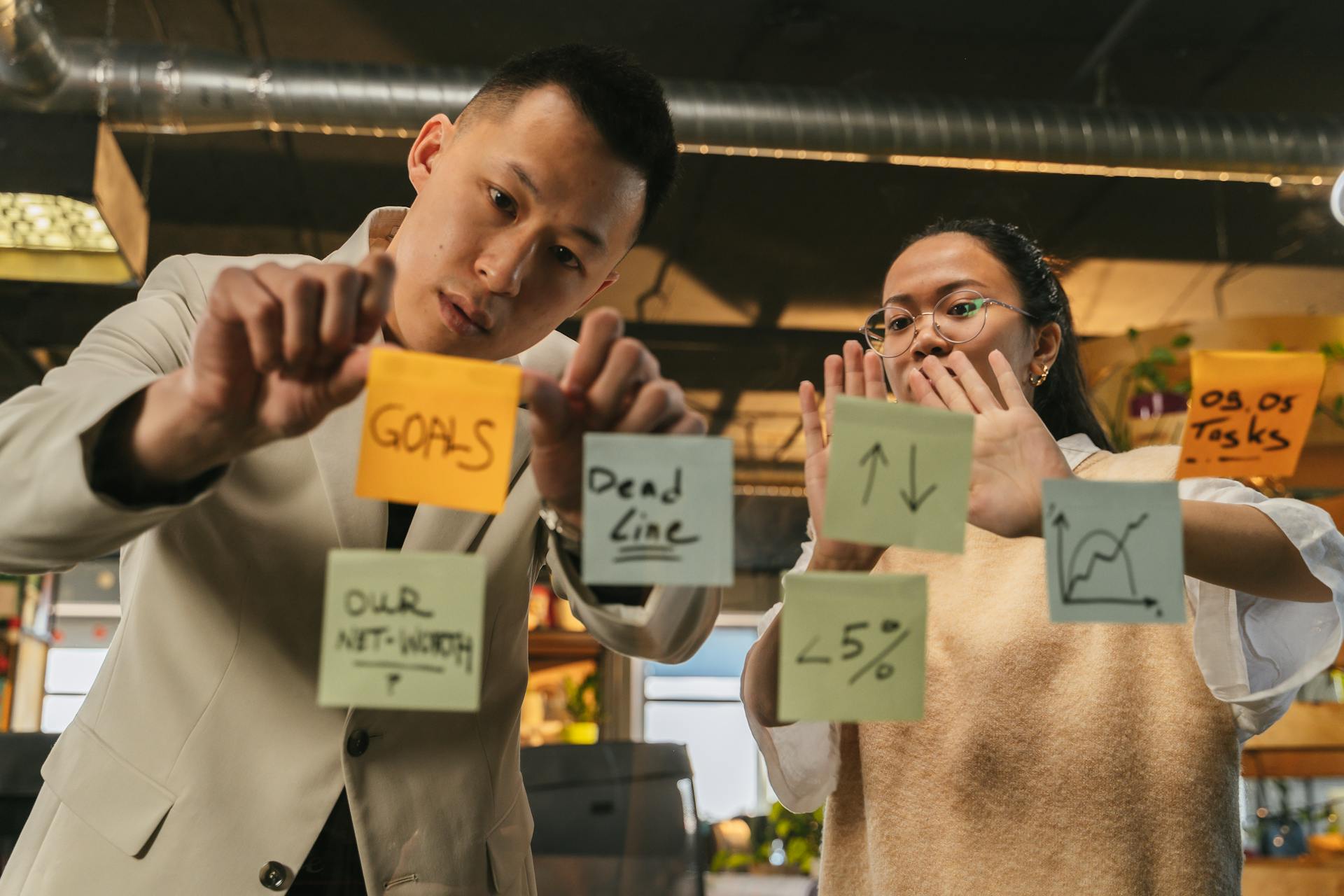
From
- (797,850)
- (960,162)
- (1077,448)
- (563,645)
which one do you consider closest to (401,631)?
(1077,448)

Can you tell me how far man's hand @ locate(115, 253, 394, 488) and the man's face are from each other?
0.19 meters

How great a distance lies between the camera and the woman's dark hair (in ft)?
3.77

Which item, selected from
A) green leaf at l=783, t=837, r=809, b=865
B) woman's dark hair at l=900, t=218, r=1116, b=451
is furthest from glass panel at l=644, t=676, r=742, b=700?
woman's dark hair at l=900, t=218, r=1116, b=451

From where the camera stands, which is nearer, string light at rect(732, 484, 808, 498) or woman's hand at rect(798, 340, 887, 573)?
woman's hand at rect(798, 340, 887, 573)

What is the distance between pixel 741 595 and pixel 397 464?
620 centimetres

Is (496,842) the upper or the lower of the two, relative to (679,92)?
lower

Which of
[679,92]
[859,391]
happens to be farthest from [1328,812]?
[859,391]

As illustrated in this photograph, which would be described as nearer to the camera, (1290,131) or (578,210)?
(578,210)

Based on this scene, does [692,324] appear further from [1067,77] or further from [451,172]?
[451,172]

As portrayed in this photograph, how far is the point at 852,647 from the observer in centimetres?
57

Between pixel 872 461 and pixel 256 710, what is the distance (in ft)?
1.39

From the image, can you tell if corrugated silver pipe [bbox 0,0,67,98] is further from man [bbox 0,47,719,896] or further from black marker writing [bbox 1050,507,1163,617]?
black marker writing [bbox 1050,507,1163,617]

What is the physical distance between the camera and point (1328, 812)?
2896mm

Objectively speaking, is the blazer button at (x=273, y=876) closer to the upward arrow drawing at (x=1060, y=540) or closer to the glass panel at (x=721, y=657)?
the upward arrow drawing at (x=1060, y=540)
